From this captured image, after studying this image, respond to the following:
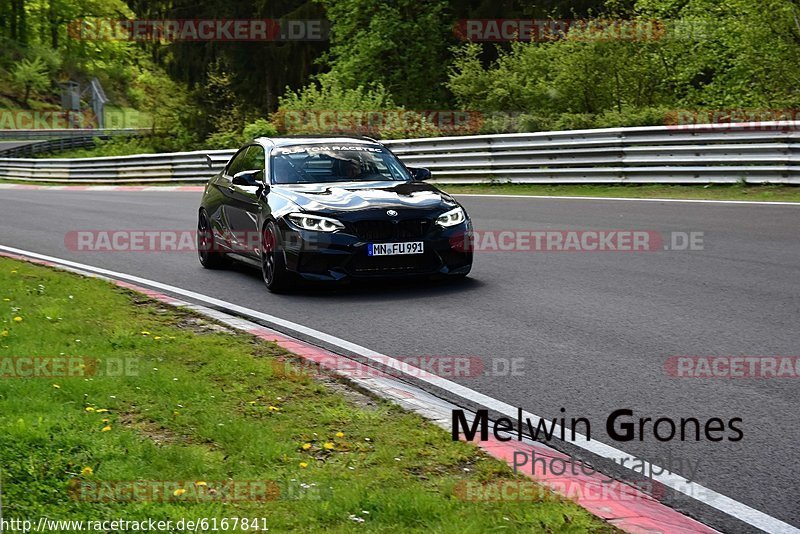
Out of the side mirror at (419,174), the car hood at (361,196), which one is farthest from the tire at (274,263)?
the side mirror at (419,174)

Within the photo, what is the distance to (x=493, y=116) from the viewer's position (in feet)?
90.2

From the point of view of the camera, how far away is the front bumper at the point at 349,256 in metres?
10.5

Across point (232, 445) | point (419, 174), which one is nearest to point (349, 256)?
point (419, 174)

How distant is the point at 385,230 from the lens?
10.5 meters

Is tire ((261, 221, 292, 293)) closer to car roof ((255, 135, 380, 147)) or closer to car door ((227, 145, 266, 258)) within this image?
car door ((227, 145, 266, 258))

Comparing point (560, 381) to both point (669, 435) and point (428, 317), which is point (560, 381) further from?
point (428, 317)

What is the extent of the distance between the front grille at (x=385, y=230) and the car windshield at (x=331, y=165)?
1.24 metres

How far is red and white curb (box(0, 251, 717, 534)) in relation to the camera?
14.8 ft

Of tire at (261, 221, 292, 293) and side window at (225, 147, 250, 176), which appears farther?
side window at (225, 147, 250, 176)

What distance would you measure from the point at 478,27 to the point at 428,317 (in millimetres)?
30561

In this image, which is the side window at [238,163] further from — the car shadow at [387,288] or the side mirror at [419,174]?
the side mirror at [419,174]

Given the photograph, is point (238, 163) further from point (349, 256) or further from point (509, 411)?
point (509, 411)

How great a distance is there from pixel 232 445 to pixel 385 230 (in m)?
5.23

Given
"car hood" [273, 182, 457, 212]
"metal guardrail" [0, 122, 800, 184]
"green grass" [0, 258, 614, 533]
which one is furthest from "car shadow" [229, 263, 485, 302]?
"metal guardrail" [0, 122, 800, 184]
